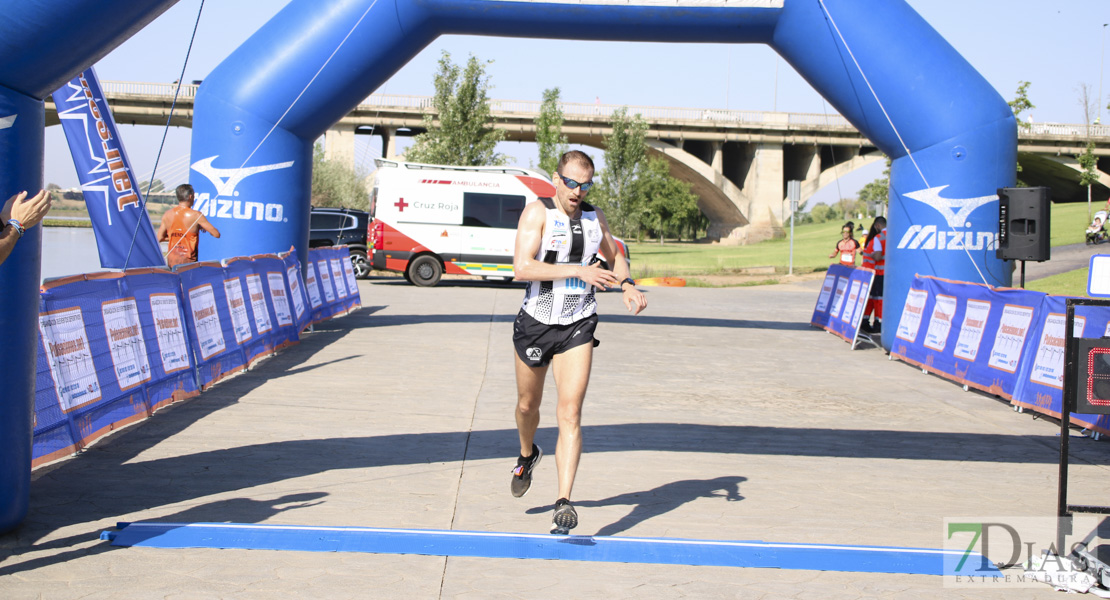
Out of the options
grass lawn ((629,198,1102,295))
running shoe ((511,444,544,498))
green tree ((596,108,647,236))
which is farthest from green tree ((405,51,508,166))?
running shoe ((511,444,544,498))

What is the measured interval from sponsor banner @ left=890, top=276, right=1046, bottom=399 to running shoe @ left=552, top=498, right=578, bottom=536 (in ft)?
21.5

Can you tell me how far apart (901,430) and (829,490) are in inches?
101

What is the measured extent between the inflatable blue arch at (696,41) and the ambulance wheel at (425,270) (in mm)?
11054

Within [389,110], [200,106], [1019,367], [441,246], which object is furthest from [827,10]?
[389,110]

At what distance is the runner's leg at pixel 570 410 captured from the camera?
15.4 ft

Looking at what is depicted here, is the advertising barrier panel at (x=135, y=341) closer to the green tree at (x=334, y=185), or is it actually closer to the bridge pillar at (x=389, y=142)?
the green tree at (x=334, y=185)

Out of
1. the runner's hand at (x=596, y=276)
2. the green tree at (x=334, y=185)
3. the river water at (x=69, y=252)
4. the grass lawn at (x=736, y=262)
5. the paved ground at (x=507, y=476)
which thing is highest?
the green tree at (x=334, y=185)

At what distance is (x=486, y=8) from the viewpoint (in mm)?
12070

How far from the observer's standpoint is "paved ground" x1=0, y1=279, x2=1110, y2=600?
411cm

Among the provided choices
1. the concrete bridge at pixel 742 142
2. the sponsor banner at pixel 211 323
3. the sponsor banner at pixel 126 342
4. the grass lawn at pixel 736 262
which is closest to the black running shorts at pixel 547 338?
the sponsor banner at pixel 126 342

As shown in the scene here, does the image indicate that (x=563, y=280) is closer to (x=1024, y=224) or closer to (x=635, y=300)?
(x=635, y=300)

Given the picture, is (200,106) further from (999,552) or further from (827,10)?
(999,552)

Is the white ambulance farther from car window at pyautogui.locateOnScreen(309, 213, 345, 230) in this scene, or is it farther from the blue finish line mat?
the blue finish line mat

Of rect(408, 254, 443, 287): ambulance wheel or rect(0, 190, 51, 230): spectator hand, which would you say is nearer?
rect(0, 190, 51, 230): spectator hand
